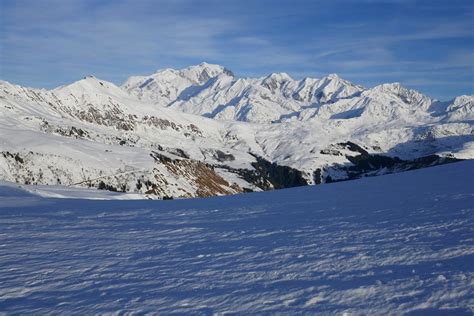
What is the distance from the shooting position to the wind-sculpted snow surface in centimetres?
871

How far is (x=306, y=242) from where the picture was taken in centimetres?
1334

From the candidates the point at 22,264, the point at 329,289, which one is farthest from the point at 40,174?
the point at 329,289

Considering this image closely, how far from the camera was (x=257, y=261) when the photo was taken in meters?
11.7

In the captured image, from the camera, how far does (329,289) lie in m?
9.07

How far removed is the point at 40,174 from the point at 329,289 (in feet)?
394

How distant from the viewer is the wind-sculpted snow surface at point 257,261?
871 centimetres

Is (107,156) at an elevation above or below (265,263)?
above

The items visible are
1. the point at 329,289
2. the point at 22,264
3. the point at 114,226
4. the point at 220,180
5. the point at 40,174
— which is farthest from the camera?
the point at 220,180

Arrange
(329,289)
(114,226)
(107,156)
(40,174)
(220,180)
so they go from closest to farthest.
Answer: (329,289) → (114,226) → (40,174) → (107,156) → (220,180)

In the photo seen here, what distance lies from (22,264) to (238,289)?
739 centimetres

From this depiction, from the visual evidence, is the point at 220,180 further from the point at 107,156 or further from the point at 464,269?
the point at 464,269

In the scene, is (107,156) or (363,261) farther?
(107,156)

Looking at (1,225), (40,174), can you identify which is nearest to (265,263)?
(1,225)

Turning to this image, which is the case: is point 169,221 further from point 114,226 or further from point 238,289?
point 238,289
